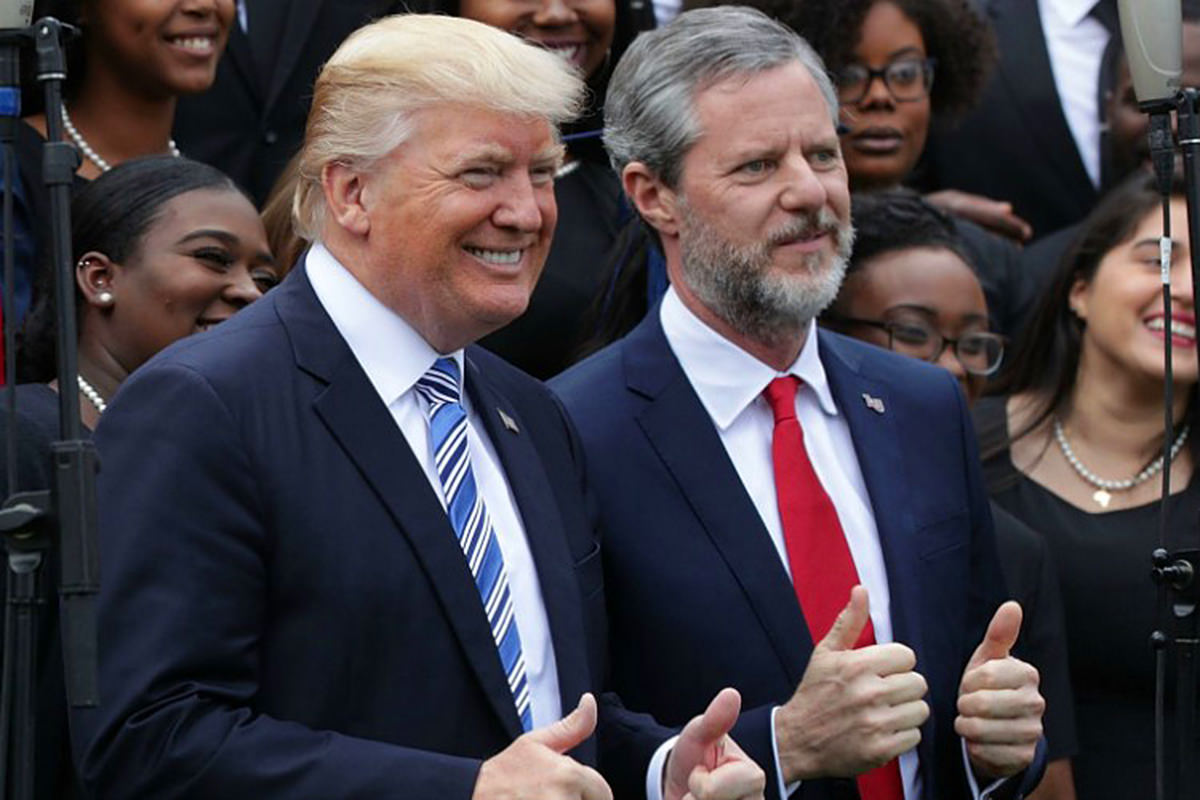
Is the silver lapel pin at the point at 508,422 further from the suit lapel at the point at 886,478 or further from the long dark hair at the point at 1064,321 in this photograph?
the long dark hair at the point at 1064,321

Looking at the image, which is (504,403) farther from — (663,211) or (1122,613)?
(1122,613)

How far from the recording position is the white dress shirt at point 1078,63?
7441 millimetres

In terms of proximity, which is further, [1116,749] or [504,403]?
[1116,749]

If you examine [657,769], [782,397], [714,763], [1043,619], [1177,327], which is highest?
[782,397]

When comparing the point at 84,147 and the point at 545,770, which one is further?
the point at 84,147

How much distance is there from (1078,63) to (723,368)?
3.33 m

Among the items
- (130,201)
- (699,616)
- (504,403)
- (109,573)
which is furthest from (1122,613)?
(109,573)

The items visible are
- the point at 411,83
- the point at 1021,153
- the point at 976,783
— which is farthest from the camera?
the point at 1021,153

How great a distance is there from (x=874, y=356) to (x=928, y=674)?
73 centimetres

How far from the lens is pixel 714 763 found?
3.85 meters

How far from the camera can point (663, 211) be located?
15.8 ft

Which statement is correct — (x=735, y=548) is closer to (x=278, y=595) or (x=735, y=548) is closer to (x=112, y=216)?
(x=278, y=595)

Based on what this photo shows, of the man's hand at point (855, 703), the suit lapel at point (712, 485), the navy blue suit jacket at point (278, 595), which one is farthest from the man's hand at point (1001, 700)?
the navy blue suit jacket at point (278, 595)

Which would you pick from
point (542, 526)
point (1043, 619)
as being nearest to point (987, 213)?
point (1043, 619)
